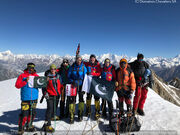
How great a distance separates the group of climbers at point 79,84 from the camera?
5.67m

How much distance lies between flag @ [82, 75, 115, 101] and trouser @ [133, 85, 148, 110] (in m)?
2.16

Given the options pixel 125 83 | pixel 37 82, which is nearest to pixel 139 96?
pixel 125 83

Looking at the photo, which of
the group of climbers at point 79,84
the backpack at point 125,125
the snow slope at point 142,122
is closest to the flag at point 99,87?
the group of climbers at point 79,84

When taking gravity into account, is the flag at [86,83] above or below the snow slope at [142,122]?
above

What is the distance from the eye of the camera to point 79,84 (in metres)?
6.47

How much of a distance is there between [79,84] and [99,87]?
1272 millimetres

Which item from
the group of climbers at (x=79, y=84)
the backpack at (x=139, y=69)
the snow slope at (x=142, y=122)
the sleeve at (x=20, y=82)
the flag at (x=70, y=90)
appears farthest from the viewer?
the backpack at (x=139, y=69)

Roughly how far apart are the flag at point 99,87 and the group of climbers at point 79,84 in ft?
0.98

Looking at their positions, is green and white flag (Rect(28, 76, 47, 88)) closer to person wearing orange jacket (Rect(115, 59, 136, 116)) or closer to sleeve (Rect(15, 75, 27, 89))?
sleeve (Rect(15, 75, 27, 89))

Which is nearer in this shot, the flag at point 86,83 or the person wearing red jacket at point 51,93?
the person wearing red jacket at point 51,93

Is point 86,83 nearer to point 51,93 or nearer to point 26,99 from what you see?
point 51,93

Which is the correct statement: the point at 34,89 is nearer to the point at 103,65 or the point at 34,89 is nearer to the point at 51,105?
the point at 51,105

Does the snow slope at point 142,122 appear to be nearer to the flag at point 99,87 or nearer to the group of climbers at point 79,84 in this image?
the group of climbers at point 79,84

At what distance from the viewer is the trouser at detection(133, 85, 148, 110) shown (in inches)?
282
